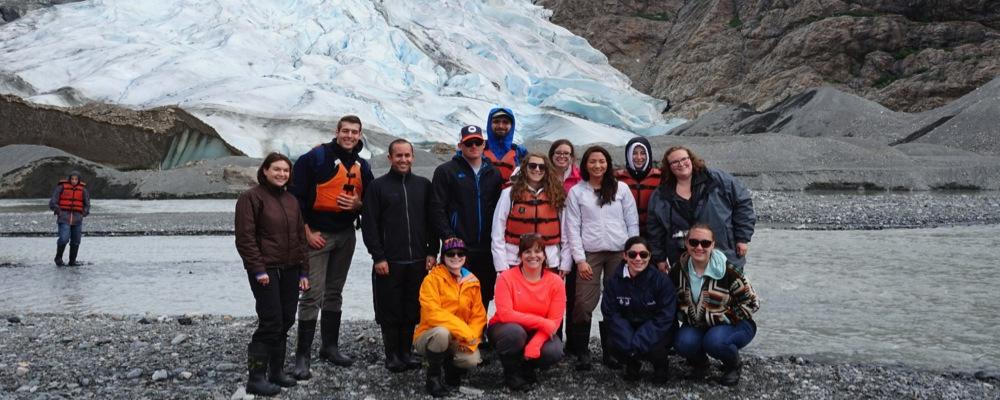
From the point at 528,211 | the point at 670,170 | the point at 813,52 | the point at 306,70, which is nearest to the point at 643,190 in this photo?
the point at 670,170

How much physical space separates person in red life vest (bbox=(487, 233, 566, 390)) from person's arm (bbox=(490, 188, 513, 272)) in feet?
0.57

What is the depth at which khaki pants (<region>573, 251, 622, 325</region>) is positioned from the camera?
5324 mm

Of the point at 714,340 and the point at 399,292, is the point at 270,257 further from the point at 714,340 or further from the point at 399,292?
the point at 714,340

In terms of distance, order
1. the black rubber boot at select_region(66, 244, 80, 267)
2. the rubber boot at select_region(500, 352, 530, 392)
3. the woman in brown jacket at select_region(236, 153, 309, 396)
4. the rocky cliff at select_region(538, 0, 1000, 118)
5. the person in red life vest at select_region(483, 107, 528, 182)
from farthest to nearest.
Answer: the rocky cliff at select_region(538, 0, 1000, 118) → the black rubber boot at select_region(66, 244, 80, 267) → the person in red life vest at select_region(483, 107, 528, 182) → the rubber boot at select_region(500, 352, 530, 392) → the woman in brown jacket at select_region(236, 153, 309, 396)

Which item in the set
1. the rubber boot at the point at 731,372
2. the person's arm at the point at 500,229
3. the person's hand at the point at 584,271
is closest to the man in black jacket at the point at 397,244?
the person's arm at the point at 500,229

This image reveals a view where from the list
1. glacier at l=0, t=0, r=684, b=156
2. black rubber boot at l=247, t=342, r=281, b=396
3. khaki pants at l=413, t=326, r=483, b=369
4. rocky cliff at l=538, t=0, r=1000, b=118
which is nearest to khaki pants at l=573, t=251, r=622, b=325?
Answer: khaki pants at l=413, t=326, r=483, b=369

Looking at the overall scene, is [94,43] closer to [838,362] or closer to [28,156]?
[28,156]

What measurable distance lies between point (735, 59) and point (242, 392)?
209 feet

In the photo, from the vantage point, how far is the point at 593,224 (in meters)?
5.34

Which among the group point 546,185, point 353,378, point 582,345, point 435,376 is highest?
point 546,185

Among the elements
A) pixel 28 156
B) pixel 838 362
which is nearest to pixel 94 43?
pixel 28 156

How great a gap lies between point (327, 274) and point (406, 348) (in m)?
0.78

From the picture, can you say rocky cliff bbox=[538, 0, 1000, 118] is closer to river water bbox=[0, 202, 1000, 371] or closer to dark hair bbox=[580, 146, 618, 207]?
river water bbox=[0, 202, 1000, 371]

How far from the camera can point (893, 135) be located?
3356 cm
